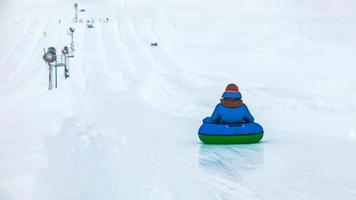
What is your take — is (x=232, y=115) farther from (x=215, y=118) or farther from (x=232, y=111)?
(x=215, y=118)

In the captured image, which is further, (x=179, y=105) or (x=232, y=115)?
(x=179, y=105)

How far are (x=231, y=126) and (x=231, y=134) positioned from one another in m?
0.18

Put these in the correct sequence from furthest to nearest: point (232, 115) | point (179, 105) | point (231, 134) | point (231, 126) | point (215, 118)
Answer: point (179, 105) < point (215, 118) < point (232, 115) < point (231, 126) < point (231, 134)

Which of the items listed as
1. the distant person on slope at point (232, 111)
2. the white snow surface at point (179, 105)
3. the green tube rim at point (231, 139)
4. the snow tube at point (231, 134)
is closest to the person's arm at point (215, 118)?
the distant person on slope at point (232, 111)

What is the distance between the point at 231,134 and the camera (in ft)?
31.0

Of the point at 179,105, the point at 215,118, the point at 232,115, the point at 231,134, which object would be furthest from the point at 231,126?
the point at 179,105

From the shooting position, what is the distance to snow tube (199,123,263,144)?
31.1 ft

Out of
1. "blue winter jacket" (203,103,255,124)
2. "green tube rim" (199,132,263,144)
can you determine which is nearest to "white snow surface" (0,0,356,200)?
"green tube rim" (199,132,263,144)

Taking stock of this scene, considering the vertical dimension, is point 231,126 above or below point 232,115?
below

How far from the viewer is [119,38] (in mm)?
38250

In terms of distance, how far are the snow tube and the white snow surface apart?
0.43ft

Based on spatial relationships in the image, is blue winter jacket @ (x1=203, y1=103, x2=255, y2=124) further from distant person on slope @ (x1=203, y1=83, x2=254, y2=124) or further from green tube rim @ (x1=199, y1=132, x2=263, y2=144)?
green tube rim @ (x1=199, y1=132, x2=263, y2=144)

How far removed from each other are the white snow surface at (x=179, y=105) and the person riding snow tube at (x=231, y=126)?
16cm

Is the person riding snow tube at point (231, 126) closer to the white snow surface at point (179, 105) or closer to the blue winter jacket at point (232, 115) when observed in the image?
the blue winter jacket at point (232, 115)
